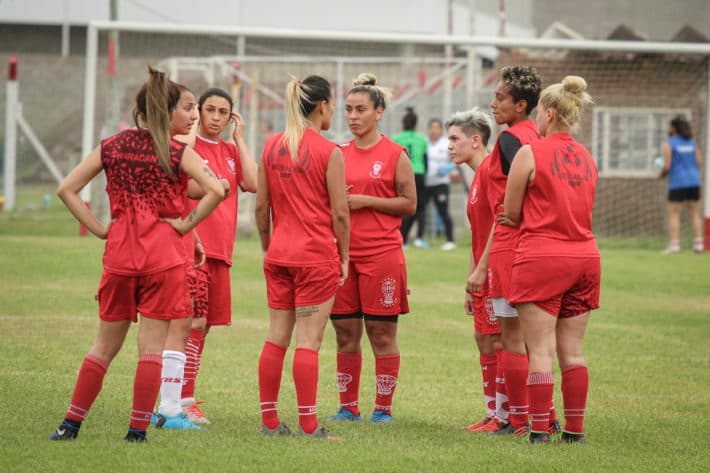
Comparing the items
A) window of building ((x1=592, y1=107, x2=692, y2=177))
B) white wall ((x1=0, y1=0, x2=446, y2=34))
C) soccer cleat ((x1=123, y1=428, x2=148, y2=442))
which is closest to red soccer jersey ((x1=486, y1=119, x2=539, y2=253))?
soccer cleat ((x1=123, y1=428, x2=148, y2=442))

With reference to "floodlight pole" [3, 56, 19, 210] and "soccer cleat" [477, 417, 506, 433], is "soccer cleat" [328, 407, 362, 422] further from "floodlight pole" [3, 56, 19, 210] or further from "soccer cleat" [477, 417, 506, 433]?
"floodlight pole" [3, 56, 19, 210]

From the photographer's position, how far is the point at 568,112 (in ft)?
20.8

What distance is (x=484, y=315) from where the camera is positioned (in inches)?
283

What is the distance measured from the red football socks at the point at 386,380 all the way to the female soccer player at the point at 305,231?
34.8 inches

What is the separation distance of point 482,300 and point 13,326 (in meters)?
5.40

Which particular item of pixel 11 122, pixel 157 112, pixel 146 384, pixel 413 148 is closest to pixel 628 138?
pixel 413 148

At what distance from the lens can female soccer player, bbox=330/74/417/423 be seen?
721cm

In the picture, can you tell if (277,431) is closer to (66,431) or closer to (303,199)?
(66,431)

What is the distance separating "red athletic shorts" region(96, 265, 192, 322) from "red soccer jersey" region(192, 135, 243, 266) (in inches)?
52.3

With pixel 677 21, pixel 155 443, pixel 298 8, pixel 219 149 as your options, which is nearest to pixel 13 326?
pixel 219 149

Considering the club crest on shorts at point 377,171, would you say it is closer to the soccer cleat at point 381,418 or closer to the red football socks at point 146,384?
the soccer cleat at point 381,418

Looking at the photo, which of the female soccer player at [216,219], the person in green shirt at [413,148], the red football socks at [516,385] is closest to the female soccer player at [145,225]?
the female soccer player at [216,219]

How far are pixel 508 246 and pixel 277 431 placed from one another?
5.65 feet

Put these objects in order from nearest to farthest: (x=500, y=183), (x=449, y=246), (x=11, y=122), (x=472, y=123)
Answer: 1. (x=500, y=183)
2. (x=472, y=123)
3. (x=449, y=246)
4. (x=11, y=122)
